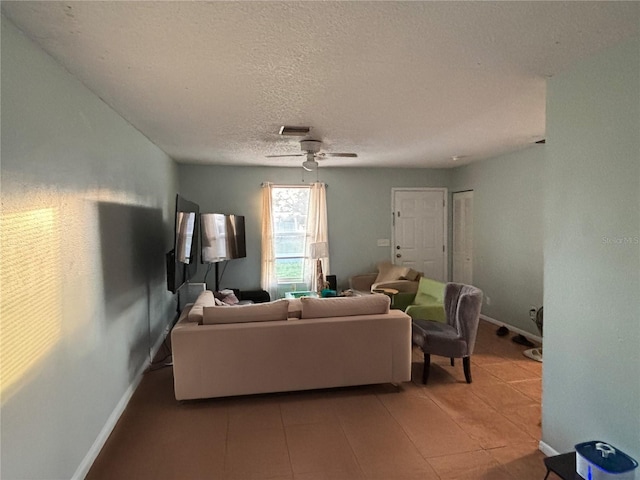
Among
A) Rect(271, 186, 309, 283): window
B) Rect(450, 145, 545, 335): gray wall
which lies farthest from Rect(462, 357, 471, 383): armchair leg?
Rect(271, 186, 309, 283): window

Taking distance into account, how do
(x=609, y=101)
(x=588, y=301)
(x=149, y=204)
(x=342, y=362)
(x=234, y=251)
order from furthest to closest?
(x=234, y=251) < (x=149, y=204) < (x=342, y=362) < (x=588, y=301) < (x=609, y=101)

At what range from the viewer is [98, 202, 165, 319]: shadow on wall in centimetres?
274

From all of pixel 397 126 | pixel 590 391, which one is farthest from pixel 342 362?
pixel 397 126

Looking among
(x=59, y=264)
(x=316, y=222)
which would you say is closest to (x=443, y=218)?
(x=316, y=222)

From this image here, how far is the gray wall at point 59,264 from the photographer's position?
5.32 feet

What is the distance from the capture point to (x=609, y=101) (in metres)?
1.97

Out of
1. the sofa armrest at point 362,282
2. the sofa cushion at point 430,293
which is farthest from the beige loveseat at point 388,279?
the sofa cushion at point 430,293

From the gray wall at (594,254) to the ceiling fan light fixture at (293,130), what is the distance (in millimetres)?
2028

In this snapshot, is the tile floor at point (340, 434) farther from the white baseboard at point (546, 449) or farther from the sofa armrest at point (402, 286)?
the sofa armrest at point (402, 286)

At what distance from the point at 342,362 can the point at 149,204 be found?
2495 mm

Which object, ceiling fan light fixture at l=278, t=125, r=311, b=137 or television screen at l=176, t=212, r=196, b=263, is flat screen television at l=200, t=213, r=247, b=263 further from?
ceiling fan light fixture at l=278, t=125, r=311, b=137

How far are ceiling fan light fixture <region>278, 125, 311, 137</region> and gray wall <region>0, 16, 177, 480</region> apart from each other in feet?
4.41

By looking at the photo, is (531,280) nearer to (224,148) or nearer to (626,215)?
(626,215)

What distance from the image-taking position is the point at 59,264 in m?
2.03
